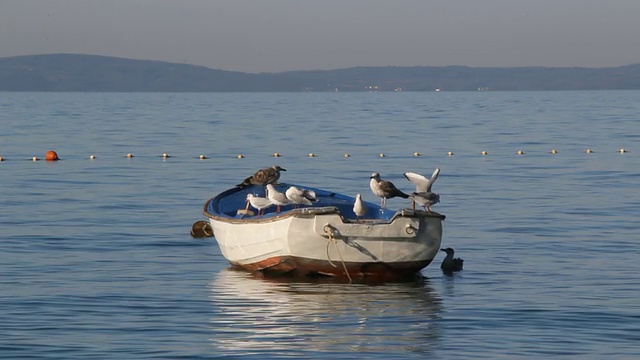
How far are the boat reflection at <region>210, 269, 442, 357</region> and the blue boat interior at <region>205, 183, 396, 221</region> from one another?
213cm

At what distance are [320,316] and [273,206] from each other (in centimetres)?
884

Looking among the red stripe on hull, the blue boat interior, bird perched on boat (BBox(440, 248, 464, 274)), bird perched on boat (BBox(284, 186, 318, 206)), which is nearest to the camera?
the red stripe on hull

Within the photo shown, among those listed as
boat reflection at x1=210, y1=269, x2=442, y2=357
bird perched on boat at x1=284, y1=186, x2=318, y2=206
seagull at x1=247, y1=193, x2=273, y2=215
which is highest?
bird perched on boat at x1=284, y1=186, x2=318, y2=206

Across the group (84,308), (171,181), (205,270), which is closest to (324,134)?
(171,181)

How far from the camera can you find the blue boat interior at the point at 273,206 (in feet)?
101

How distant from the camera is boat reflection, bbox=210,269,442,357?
69.4 ft

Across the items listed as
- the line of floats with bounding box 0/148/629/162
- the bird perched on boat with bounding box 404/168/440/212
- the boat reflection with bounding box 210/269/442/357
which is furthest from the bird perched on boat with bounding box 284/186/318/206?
the line of floats with bounding box 0/148/629/162

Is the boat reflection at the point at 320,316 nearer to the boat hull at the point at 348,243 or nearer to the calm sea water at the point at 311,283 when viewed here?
the calm sea water at the point at 311,283

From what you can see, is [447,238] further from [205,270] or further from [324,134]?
[324,134]

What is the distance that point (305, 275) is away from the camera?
28422 mm

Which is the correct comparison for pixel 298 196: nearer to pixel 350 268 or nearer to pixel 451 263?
pixel 350 268

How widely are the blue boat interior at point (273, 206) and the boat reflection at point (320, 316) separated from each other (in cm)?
213

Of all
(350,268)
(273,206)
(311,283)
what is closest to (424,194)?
(350,268)

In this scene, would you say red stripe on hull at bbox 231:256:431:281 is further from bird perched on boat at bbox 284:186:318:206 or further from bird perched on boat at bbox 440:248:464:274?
→ bird perched on boat at bbox 440:248:464:274
